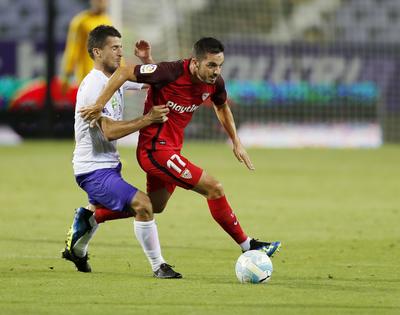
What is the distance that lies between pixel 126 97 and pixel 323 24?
6.18 metres

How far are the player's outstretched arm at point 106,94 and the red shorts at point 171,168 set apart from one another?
0.50 meters

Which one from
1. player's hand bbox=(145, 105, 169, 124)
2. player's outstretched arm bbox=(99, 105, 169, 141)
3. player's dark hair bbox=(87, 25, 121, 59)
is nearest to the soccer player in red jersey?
player's outstretched arm bbox=(99, 105, 169, 141)

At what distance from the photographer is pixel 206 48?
7348 millimetres

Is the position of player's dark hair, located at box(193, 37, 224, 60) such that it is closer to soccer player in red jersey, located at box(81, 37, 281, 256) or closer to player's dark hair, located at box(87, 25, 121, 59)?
soccer player in red jersey, located at box(81, 37, 281, 256)

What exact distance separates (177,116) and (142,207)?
82cm

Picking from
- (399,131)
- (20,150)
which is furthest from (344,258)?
(399,131)

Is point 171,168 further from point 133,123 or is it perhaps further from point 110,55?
point 110,55

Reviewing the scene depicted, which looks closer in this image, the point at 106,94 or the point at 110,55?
the point at 106,94

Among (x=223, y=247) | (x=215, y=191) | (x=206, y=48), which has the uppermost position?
(x=206, y=48)

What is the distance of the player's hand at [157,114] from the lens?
7.16 metres

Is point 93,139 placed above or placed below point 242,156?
above

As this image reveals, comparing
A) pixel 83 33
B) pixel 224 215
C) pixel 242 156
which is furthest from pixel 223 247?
pixel 83 33

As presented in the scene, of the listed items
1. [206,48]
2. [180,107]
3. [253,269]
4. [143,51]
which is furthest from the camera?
[143,51]

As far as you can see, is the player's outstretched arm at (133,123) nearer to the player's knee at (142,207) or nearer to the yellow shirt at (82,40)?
the player's knee at (142,207)
